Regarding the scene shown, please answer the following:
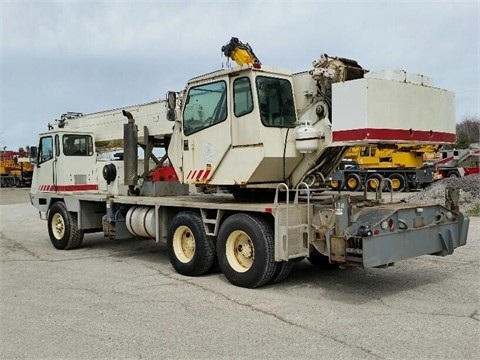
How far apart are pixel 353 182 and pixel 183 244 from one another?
22248 millimetres

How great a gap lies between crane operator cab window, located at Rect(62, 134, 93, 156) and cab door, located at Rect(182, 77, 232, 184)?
4.37 meters

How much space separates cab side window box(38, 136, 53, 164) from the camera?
1219cm

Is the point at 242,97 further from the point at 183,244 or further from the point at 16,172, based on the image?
the point at 16,172

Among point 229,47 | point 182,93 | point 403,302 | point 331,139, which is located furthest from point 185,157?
point 403,302

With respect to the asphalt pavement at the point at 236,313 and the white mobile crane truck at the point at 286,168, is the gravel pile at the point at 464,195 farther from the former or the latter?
the white mobile crane truck at the point at 286,168

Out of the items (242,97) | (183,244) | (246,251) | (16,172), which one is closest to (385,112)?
(242,97)

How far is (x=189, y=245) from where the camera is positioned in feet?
28.6

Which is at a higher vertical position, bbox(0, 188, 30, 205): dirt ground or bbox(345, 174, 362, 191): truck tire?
bbox(345, 174, 362, 191): truck tire

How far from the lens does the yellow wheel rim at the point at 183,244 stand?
8656 millimetres

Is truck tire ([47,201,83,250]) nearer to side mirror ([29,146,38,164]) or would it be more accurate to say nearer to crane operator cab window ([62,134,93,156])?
crane operator cab window ([62,134,93,156])

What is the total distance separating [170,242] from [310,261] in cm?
241

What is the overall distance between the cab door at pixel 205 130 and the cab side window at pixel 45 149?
4.77 metres

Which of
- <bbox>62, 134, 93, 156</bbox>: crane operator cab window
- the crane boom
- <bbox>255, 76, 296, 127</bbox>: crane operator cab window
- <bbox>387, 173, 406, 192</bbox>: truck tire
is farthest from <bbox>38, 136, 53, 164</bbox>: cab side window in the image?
<bbox>387, 173, 406, 192</bbox>: truck tire

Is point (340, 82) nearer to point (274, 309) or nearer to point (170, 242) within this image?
point (274, 309)
